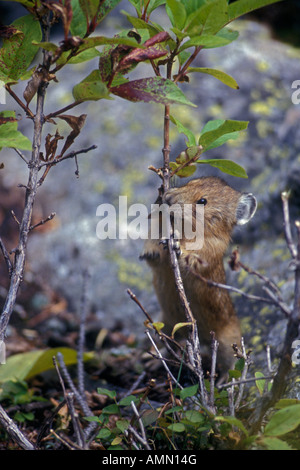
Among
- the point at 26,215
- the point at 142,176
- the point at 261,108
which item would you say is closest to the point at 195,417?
the point at 26,215

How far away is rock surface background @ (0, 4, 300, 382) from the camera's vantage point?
5172 mm

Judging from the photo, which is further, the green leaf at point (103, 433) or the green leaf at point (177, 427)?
the green leaf at point (103, 433)

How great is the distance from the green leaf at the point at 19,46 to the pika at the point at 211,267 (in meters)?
1.66

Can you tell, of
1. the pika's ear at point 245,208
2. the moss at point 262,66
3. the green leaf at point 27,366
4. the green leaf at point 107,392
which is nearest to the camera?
the green leaf at point 107,392

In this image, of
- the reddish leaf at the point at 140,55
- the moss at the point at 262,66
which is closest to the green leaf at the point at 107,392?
the reddish leaf at the point at 140,55

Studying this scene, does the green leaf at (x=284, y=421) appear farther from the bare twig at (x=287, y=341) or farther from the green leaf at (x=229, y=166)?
the green leaf at (x=229, y=166)

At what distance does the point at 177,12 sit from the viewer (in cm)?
230

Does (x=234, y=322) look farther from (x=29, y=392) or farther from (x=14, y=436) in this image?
(x=14, y=436)

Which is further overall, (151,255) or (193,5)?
(151,255)

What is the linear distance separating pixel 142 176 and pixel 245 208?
2241 millimetres

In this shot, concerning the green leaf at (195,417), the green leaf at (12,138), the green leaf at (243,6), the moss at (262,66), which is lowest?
the green leaf at (195,417)

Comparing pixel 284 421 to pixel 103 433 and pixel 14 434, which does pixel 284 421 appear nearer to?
pixel 103 433

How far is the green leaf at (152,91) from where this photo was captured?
86.5 inches
